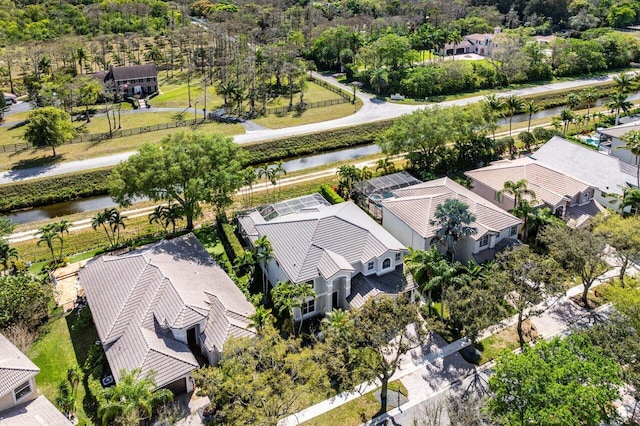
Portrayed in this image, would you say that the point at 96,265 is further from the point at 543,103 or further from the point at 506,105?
the point at 543,103

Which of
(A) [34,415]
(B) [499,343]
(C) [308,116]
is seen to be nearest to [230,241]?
(A) [34,415]

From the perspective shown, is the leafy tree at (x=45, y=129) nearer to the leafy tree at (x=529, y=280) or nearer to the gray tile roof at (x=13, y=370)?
the gray tile roof at (x=13, y=370)

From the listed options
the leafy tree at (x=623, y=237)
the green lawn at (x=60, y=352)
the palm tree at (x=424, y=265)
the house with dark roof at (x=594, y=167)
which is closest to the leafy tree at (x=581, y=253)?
the leafy tree at (x=623, y=237)

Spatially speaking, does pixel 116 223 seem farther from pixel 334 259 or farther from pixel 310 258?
pixel 334 259

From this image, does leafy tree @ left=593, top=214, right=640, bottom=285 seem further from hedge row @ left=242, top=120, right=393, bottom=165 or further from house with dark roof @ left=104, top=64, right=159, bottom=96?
house with dark roof @ left=104, top=64, right=159, bottom=96

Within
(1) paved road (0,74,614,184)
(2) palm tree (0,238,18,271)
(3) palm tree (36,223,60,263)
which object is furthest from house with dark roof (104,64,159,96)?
(2) palm tree (0,238,18,271)

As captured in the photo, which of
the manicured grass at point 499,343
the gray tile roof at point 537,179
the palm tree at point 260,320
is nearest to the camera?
the palm tree at point 260,320
